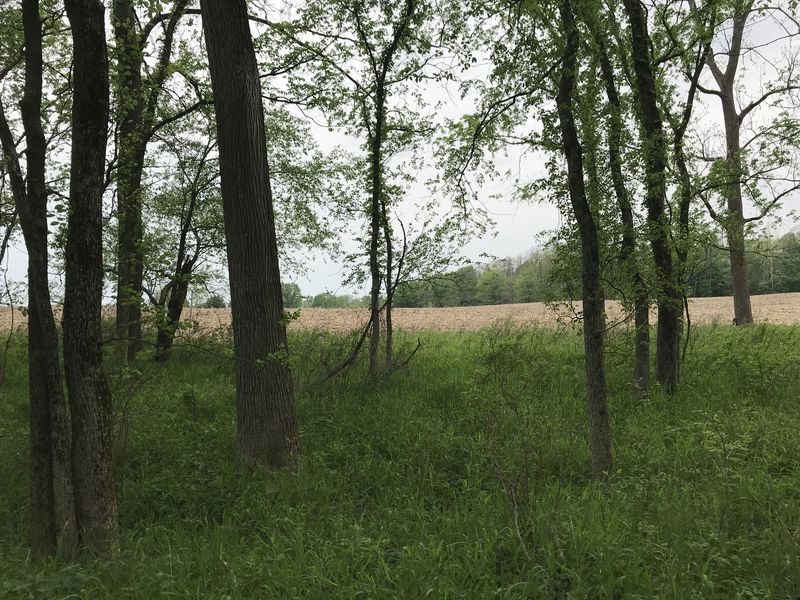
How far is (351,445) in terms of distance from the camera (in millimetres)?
6055

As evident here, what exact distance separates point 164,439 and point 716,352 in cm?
1132

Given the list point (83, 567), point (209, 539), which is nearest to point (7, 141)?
point (83, 567)

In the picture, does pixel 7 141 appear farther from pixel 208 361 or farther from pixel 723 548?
pixel 208 361

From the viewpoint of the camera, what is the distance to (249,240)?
5.34m

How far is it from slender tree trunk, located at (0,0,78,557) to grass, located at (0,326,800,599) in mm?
434

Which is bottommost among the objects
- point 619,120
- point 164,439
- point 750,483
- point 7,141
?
point 750,483

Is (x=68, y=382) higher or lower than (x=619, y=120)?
lower

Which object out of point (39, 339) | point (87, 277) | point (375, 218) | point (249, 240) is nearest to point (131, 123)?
point (249, 240)

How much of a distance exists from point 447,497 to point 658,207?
19.7ft

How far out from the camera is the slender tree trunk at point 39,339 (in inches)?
154

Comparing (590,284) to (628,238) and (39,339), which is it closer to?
(628,238)

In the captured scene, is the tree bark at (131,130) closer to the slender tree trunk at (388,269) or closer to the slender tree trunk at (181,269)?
the slender tree trunk at (181,269)

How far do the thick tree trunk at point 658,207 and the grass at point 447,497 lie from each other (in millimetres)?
682

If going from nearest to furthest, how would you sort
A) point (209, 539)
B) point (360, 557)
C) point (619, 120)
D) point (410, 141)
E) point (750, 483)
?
point (360, 557) < point (209, 539) < point (750, 483) < point (619, 120) < point (410, 141)
